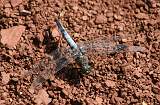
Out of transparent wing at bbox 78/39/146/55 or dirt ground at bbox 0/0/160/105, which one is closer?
dirt ground at bbox 0/0/160/105

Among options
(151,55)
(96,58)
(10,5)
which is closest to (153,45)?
(151,55)

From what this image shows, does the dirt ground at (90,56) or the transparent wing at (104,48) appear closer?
the dirt ground at (90,56)

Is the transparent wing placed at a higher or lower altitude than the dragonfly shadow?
higher

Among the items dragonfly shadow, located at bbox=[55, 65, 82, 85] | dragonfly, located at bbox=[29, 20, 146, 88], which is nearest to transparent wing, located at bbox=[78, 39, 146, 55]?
dragonfly, located at bbox=[29, 20, 146, 88]

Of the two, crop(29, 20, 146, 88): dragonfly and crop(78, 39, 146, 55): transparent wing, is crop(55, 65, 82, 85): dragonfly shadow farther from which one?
crop(78, 39, 146, 55): transparent wing

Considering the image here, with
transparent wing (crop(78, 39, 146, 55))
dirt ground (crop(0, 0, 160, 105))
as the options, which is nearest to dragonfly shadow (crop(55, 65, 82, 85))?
dirt ground (crop(0, 0, 160, 105))

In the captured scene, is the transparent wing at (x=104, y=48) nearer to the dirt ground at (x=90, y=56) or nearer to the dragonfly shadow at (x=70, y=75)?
the dirt ground at (x=90, y=56)

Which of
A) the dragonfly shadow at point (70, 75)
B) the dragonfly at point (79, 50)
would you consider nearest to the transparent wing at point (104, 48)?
the dragonfly at point (79, 50)
